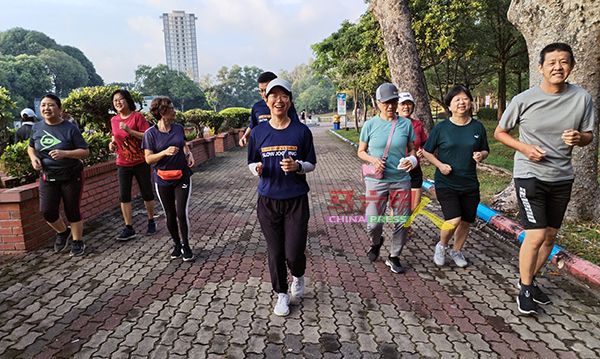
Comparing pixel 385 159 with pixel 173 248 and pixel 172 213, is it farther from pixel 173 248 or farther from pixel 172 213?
pixel 173 248

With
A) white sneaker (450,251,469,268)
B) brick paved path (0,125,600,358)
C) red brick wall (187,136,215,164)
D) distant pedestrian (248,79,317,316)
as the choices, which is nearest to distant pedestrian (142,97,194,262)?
brick paved path (0,125,600,358)

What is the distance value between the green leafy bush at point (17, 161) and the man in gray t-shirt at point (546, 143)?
18.8 feet

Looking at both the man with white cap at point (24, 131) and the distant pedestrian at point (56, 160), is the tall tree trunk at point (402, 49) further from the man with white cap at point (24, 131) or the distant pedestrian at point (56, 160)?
the man with white cap at point (24, 131)

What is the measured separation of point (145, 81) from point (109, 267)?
88980 millimetres

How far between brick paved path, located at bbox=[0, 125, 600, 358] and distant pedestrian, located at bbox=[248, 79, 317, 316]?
50 cm

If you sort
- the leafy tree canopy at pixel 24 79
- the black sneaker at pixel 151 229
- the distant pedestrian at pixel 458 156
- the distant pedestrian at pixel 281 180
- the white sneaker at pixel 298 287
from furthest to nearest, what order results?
the leafy tree canopy at pixel 24 79, the black sneaker at pixel 151 229, the distant pedestrian at pixel 458 156, the white sneaker at pixel 298 287, the distant pedestrian at pixel 281 180

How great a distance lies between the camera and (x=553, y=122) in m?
2.88

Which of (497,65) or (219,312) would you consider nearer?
(219,312)

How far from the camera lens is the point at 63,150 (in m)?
4.16

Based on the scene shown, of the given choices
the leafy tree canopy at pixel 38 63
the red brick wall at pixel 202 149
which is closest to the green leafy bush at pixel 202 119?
the red brick wall at pixel 202 149

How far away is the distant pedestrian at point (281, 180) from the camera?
116 inches

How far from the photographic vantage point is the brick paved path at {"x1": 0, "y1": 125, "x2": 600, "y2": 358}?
2.66 m

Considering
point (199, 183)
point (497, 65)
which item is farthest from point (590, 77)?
point (497, 65)

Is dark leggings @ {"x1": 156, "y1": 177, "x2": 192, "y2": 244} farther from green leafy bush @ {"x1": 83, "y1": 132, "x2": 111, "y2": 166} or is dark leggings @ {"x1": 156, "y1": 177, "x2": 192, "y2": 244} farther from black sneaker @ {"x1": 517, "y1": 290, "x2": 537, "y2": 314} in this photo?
black sneaker @ {"x1": 517, "y1": 290, "x2": 537, "y2": 314}
